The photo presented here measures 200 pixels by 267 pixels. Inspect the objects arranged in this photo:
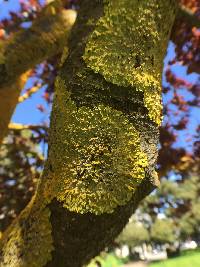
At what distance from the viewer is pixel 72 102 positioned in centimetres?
151

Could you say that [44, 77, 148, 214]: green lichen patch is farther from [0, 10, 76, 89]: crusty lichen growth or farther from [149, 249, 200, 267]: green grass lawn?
[149, 249, 200, 267]: green grass lawn

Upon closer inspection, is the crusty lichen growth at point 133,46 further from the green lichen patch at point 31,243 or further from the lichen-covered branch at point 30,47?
the lichen-covered branch at point 30,47

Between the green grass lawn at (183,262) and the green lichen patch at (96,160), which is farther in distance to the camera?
the green grass lawn at (183,262)

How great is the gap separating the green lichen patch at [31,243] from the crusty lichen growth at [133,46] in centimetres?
59

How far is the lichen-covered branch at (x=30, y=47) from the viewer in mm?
2572

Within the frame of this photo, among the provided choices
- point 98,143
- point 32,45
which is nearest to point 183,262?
point 32,45

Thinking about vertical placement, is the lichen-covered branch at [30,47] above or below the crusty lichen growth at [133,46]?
above

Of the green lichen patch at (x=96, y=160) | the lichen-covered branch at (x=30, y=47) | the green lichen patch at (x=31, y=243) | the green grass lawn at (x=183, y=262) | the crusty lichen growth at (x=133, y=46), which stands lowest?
the green lichen patch at (x=31, y=243)

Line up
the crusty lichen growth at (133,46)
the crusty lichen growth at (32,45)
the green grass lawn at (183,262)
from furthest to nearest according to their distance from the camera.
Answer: the green grass lawn at (183,262) → the crusty lichen growth at (32,45) → the crusty lichen growth at (133,46)

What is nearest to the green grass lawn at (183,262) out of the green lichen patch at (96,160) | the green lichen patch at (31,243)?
the green lichen patch at (31,243)

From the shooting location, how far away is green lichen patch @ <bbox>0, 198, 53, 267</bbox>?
4.73 feet

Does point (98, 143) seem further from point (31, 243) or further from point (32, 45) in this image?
point (32, 45)

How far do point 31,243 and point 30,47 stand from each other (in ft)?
5.46

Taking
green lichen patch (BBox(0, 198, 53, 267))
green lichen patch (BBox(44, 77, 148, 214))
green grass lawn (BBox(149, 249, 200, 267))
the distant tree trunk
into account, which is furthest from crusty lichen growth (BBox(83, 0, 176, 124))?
green grass lawn (BBox(149, 249, 200, 267))
